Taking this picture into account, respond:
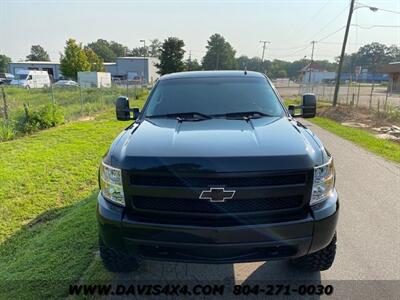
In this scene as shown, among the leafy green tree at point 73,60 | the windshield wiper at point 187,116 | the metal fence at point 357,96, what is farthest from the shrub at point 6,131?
the leafy green tree at point 73,60

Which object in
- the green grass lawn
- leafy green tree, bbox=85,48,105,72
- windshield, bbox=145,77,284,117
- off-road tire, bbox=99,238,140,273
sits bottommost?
the green grass lawn

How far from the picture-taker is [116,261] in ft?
10.1

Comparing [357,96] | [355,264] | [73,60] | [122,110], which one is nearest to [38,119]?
[122,110]

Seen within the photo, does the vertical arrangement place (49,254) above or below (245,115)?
below

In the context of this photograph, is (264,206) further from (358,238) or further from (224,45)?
(224,45)

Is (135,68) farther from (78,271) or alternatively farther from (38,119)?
(78,271)

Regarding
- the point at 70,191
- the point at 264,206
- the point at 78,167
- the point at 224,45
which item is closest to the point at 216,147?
the point at 264,206

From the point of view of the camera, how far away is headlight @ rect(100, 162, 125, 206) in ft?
8.43

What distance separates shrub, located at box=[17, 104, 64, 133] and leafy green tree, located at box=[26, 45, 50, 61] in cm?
12234

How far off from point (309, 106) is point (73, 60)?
2236 inches

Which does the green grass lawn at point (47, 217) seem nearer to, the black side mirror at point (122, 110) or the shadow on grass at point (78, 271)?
the shadow on grass at point (78, 271)

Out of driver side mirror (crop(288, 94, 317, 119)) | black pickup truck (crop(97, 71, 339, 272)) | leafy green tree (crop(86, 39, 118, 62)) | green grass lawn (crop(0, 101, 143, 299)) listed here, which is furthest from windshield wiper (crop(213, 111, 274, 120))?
leafy green tree (crop(86, 39, 118, 62))

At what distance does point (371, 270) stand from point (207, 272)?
5.12ft

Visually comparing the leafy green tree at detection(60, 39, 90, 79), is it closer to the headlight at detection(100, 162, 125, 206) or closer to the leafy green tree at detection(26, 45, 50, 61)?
the headlight at detection(100, 162, 125, 206)
